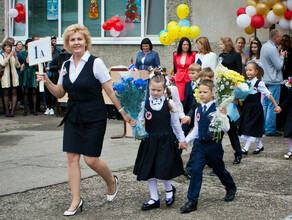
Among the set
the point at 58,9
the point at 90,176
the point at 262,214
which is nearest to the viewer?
the point at 262,214

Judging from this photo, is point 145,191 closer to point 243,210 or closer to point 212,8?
point 243,210

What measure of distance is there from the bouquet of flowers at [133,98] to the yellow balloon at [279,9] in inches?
236

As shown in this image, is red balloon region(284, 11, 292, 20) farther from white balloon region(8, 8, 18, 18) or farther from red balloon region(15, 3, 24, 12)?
red balloon region(15, 3, 24, 12)

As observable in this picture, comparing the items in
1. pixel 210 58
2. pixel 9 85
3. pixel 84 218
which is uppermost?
A: pixel 210 58

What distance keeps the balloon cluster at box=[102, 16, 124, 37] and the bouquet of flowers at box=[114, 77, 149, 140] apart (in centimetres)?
926

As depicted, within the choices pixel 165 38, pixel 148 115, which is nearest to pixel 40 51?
pixel 148 115

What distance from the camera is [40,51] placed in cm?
543

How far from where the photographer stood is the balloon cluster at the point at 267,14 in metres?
10.3

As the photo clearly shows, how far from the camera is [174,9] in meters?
13.7

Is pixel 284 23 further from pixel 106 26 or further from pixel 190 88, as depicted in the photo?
pixel 106 26

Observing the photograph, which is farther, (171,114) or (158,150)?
(171,114)

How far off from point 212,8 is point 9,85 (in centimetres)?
574

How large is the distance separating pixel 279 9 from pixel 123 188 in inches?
233

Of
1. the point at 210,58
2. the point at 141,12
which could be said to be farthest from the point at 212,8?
the point at 210,58
